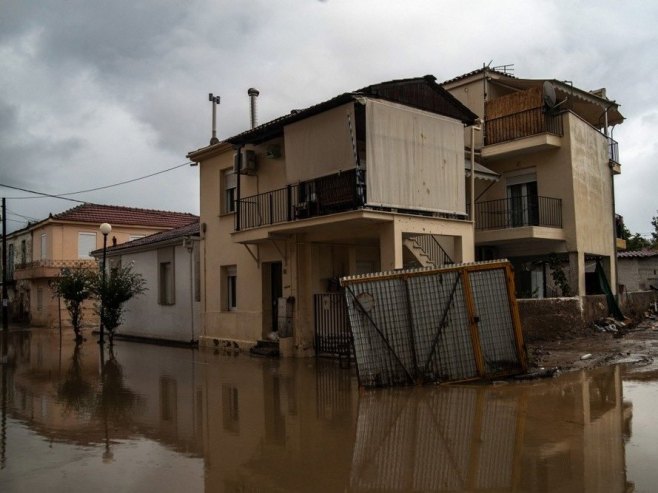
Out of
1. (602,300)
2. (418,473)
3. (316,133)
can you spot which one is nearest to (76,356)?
(316,133)

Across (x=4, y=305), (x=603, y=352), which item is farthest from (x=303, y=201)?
(x=4, y=305)

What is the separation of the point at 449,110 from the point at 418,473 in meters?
11.0

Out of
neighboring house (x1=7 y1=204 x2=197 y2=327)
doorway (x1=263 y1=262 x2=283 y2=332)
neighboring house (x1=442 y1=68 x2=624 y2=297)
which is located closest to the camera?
doorway (x1=263 y1=262 x2=283 y2=332)

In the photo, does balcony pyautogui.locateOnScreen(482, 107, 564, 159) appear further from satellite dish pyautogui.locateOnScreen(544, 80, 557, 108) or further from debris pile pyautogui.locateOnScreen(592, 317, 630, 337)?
debris pile pyautogui.locateOnScreen(592, 317, 630, 337)

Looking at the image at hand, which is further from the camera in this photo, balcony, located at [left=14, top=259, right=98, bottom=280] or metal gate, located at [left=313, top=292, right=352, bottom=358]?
balcony, located at [left=14, top=259, right=98, bottom=280]

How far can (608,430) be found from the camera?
22.0 feet

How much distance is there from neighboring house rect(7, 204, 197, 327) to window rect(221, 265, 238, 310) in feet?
52.1

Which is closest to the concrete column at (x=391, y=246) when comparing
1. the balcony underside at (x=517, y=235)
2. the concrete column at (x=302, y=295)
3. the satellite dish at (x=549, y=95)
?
the concrete column at (x=302, y=295)

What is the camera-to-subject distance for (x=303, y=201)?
47.5 ft

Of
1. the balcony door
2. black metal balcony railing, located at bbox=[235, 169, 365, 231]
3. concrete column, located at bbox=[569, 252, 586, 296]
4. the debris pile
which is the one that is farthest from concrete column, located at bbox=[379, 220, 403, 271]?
concrete column, located at bbox=[569, 252, 586, 296]

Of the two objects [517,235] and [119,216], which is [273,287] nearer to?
[517,235]

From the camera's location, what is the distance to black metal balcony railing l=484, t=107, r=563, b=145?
1847 centimetres

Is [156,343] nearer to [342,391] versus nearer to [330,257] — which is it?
[330,257]

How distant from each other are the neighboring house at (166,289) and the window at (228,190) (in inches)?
68.9
